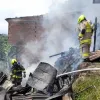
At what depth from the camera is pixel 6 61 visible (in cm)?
2570

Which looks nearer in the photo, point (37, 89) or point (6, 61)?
point (37, 89)

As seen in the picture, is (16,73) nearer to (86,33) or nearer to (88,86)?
(86,33)

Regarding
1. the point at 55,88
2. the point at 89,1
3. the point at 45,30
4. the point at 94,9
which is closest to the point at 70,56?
the point at 55,88

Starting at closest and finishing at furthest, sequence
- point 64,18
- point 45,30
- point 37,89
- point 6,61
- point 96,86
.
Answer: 1. point 96,86
2. point 37,89
3. point 64,18
4. point 45,30
5. point 6,61

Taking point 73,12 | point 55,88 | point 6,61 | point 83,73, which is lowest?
point 6,61

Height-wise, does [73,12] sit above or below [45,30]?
above

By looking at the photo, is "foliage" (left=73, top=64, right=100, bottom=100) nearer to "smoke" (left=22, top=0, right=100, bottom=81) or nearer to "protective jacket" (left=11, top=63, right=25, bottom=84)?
"protective jacket" (left=11, top=63, right=25, bottom=84)

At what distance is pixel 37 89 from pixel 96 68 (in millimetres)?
1616

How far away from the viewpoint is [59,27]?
21.8 m

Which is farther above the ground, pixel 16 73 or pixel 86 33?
pixel 86 33

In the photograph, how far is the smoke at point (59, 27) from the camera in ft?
64.9

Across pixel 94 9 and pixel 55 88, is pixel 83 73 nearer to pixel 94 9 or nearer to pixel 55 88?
pixel 55 88

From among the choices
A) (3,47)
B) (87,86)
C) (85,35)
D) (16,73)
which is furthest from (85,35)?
(3,47)

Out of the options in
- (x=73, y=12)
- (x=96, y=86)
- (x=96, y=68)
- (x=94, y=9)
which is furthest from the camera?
(x=73, y=12)
